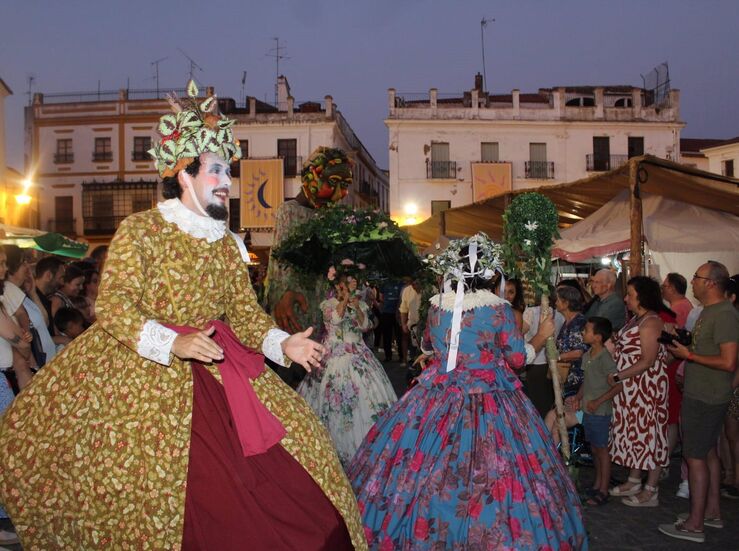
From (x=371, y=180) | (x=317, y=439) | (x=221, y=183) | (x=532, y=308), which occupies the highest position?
(x=371, y=180)

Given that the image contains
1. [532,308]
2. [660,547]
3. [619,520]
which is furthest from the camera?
[532,308]

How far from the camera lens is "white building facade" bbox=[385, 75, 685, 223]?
36.6 m

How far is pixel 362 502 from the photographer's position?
4652 millimetres

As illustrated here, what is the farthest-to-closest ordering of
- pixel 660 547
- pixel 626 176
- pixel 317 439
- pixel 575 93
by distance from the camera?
pixel 575 93, pixel 626 176, pixel 660 547, pixel 317 439

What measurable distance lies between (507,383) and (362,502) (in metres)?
1.15

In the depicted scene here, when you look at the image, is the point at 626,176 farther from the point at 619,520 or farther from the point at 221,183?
the point at 221,183

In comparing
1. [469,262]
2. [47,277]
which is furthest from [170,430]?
[47,277]

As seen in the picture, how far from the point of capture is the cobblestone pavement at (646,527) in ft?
17.4

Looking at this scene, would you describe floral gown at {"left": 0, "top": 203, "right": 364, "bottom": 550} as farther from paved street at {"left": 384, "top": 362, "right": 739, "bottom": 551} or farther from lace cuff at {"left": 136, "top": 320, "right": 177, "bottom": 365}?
paved street at {"left": 384, "top": 362, "right": 739, "bottom": 551}

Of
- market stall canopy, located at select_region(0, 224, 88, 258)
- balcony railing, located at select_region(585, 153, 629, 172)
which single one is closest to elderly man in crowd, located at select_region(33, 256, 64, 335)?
market stall canopy, located at select_region(0, 224, 88, 258)

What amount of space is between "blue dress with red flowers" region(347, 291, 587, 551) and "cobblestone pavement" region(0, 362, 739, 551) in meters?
1.02

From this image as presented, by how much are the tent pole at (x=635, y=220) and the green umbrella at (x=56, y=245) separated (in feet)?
24.2

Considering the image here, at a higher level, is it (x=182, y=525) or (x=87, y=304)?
(x=87, y=304)

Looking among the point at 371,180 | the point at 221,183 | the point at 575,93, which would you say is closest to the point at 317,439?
the point at 221,183
